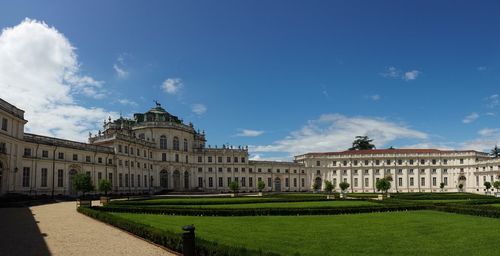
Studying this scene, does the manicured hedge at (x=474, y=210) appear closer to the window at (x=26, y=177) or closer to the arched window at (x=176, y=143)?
the window at (x=26, y=177)

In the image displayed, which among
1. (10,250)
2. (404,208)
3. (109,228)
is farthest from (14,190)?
(404,208)

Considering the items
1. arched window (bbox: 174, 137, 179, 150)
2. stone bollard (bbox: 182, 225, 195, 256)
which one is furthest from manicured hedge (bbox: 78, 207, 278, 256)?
arched window (bbox: 174, 137, 179, 150)

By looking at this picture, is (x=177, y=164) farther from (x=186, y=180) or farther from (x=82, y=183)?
(x=82, y=183)

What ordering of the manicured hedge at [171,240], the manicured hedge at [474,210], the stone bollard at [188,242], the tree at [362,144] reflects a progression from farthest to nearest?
the tree at [362,144] → the manicured hedge at [474,210] → the manicured hedge at [171,240] → the stone bollard at [188,242]

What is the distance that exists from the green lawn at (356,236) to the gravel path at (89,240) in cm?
280

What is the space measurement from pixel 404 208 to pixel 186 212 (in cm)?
1722

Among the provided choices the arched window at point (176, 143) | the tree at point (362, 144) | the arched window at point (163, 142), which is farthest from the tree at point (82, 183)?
the tree at point (362, 144)

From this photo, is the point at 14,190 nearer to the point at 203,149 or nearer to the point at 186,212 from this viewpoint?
the point at 186,212

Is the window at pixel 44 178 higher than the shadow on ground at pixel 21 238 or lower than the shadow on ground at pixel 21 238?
higher

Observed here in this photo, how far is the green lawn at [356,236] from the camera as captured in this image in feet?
45.9

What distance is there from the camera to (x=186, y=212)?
26953 millimetres

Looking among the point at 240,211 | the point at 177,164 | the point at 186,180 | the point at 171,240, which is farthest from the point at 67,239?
the point at 186,180

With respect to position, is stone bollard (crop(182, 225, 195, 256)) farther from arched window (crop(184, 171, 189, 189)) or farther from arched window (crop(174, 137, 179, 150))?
arched window (crop(184, 171, 189, 189))

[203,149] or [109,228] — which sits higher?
[203,149]
